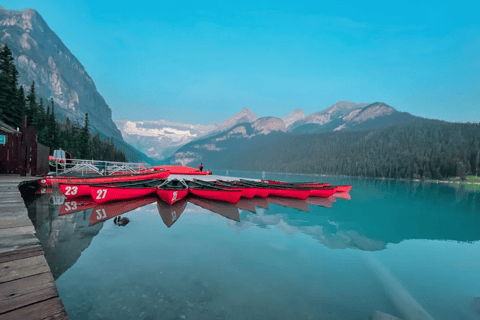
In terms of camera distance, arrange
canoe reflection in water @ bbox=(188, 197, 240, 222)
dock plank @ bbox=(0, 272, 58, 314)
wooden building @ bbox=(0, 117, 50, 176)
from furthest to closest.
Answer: wooden building @ bbox=(0, 117, 50, 176), canoe reflection in water @ bbox=(188, 197, 240, 222), dock plank @ bbox=(0, 272, 58, 314)

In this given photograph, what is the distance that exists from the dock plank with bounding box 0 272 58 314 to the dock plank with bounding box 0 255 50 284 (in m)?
0.21

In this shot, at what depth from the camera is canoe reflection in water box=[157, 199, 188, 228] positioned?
50.5 feet

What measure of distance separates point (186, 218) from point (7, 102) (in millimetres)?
50079

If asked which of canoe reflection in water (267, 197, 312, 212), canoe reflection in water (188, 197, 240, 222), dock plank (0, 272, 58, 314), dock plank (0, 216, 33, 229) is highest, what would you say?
dock plank (0, 272, 58, 314)

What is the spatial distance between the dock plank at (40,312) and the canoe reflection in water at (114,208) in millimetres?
11049

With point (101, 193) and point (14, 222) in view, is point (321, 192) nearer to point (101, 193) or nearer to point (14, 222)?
point (101, 193)

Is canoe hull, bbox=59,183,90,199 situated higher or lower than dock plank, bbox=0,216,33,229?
lower

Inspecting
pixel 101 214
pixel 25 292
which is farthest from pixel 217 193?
pixel 25 292

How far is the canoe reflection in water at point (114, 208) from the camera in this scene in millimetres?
14322

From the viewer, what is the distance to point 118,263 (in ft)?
29.0

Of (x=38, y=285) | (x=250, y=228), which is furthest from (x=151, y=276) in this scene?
(x=250, y=228)

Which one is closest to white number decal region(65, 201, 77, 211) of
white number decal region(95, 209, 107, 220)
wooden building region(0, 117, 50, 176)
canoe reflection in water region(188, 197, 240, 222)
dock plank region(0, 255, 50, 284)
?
white number decal region(95, 209, 107, 220)

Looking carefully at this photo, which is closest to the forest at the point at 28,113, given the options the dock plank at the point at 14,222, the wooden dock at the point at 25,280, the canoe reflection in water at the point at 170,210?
the canoe reflection in water at the point at 170,210

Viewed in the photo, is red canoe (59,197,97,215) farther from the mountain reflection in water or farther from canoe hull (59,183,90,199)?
canoe hull (59,183,90,199)
